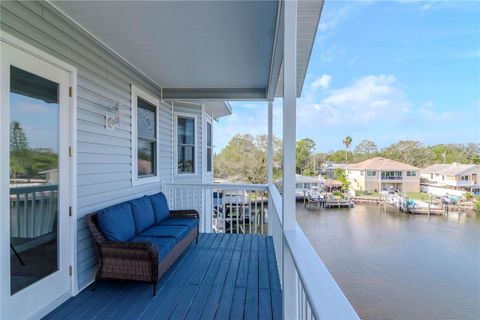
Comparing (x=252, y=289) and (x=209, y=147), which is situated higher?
(x=209, y=147)

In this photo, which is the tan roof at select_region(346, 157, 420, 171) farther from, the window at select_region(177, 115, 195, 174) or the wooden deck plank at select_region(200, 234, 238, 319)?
the window at select_region(177, 115, 195, 174)

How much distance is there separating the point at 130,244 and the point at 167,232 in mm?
757

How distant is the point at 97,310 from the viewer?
7.53ft

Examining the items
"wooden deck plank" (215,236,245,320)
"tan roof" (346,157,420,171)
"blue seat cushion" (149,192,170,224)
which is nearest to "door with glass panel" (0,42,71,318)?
"blue seat cushion" (149,192,170,224)

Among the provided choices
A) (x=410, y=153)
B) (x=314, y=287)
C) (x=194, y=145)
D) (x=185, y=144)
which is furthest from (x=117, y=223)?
(x=410, y=153)

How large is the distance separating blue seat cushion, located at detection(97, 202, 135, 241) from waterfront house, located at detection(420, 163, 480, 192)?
5205 millimetres

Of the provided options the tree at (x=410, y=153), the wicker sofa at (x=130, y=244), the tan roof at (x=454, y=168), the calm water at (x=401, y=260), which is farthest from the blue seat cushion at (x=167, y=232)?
the tree at (x=410, y=153)

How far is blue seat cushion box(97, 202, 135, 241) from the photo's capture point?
2.70 meters

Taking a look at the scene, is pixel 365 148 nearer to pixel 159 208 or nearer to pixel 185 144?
pixel 185 144

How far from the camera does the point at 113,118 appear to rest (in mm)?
3217

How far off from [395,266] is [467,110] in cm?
500

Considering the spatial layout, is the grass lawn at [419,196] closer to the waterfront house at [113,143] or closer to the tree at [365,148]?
the waterfront house at [113,143]

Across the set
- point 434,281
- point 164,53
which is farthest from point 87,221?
point 434,281

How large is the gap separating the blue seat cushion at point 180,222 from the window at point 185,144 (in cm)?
199
